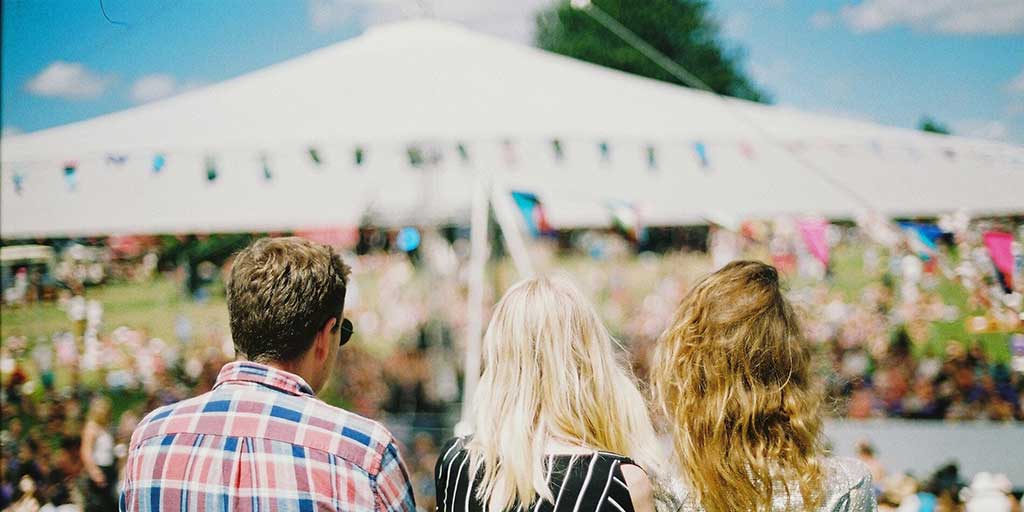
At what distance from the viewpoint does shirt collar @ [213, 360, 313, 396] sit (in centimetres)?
133

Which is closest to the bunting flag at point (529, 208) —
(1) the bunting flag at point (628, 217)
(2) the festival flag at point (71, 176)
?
(1) the bunting flag at point (628, 217)

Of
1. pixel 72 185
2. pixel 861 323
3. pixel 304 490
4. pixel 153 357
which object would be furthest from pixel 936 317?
pixel 304 490

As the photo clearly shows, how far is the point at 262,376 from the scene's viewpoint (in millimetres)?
1329

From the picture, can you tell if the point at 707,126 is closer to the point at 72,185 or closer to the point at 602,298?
the point at 72,185

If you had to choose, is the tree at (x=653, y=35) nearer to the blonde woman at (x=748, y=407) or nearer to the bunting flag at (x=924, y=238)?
the bunting flag at (x=924, y=238)

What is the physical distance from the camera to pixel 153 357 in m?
7.81

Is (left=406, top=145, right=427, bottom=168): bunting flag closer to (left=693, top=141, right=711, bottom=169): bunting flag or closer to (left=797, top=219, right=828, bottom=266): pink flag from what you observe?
(left=693, top=141, right=711, bottom=169): bunting flag

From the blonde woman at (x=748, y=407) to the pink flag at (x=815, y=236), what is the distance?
3399 millimetres

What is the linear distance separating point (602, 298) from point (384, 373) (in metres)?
10.1

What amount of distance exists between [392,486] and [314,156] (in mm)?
3647

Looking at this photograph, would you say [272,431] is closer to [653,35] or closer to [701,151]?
[701,151]

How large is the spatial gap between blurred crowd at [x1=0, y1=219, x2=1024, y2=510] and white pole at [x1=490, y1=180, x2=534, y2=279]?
0.43ft

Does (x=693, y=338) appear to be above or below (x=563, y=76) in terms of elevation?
below

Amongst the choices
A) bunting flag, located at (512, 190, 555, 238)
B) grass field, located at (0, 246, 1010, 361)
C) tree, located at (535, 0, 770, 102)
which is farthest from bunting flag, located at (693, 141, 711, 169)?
tree, located at (535, 0, 770, 102)
